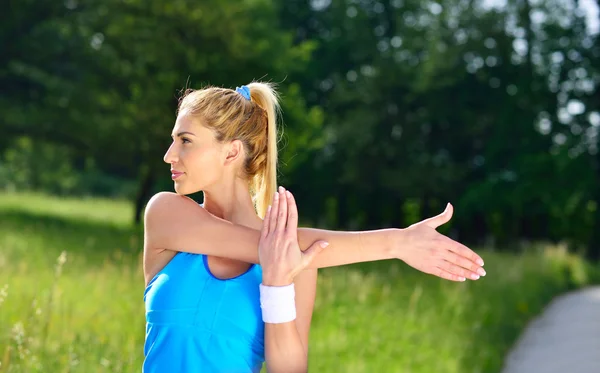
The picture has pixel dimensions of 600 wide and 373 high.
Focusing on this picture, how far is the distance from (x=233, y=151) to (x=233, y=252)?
37 cm

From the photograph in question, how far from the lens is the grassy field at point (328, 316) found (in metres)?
5.79

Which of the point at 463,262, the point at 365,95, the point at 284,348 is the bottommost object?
the point at 284,348

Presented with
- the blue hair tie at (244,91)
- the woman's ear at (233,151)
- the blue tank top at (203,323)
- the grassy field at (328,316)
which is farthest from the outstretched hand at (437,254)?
the grassy field at (328,316)

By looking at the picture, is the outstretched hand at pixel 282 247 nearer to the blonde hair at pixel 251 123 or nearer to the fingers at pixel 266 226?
the fingers at pixel 266 226

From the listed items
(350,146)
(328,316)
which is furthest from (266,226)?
(350,146)

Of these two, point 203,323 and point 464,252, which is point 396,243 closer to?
point 464,252

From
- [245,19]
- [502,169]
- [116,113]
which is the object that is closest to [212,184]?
[245,19]

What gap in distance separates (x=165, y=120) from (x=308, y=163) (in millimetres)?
13939

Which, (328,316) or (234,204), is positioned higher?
(234,204)

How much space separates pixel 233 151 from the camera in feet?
9.60

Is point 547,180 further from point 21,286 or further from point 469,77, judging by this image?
point 21,286

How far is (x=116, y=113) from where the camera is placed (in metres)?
22.2

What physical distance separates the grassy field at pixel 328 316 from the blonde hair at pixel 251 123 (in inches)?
62.1

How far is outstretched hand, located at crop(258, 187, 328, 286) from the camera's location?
104 inches
